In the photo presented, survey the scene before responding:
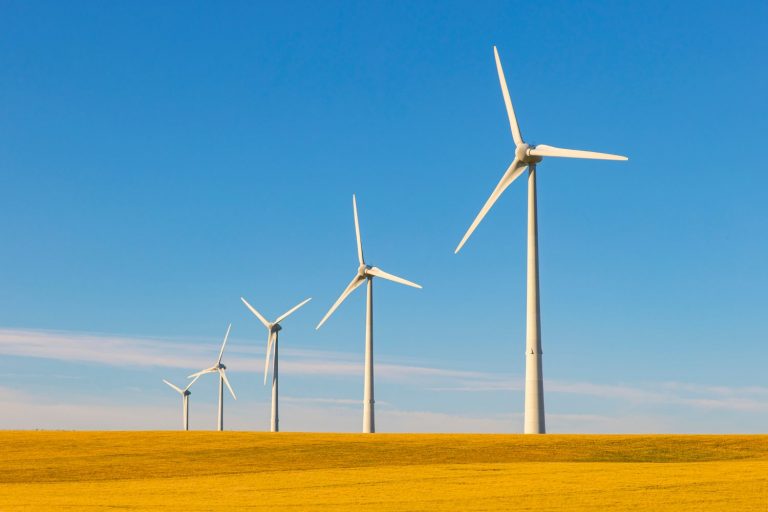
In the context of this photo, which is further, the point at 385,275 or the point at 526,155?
the point at 385,275

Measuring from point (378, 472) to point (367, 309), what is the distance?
132 feet

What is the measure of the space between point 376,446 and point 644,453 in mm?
14034

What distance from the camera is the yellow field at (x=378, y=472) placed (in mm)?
32469

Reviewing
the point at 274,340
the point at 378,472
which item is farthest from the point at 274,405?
the point at 378,472

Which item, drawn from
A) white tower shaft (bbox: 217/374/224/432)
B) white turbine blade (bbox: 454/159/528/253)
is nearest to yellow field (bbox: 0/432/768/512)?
white turbine blade (bbox: 454/159/528/253)

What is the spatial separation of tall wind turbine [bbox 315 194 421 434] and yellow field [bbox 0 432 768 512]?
15.3 metres

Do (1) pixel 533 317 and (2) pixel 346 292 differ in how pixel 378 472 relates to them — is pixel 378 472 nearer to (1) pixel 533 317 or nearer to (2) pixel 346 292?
(1) pixel 533 317

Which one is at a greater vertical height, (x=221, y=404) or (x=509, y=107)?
(x=509, y=107)

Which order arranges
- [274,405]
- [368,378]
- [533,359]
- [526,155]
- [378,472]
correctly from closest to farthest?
[378,472] < [533,359] < [526,155] < [368,378] < [274,405]

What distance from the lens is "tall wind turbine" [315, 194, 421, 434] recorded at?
3095 inches

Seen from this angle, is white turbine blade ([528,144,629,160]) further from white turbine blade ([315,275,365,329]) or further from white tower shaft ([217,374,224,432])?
Result: white tower shaft ([217,374,224,432])

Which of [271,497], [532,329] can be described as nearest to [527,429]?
[532,329]

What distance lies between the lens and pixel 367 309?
83875 millimetres

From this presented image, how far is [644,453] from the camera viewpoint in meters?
52.2
